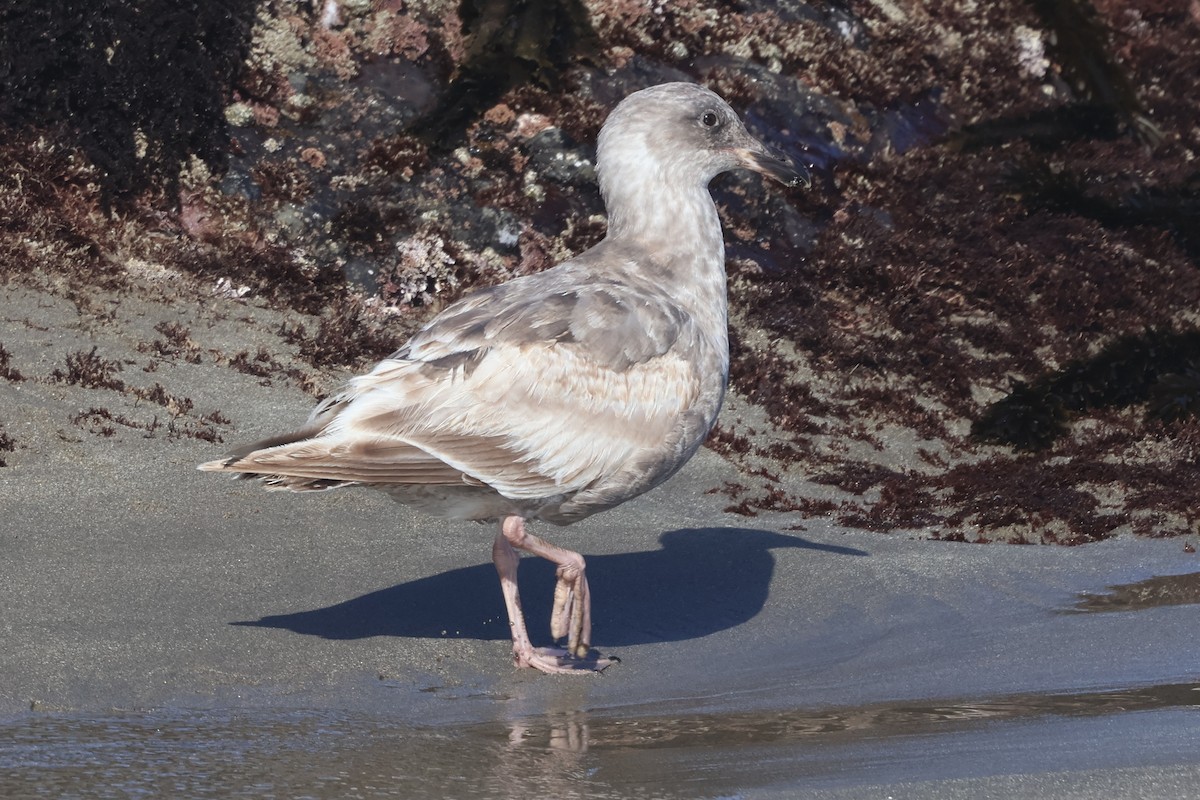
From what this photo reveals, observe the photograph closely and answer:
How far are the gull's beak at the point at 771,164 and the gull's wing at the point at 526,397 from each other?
1.44 meters

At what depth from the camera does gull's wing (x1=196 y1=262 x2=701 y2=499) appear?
6.45 meters

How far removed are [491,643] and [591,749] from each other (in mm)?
1761

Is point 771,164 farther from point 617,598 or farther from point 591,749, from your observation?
point 591,749

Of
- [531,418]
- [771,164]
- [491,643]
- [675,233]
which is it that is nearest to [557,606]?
[491,643]

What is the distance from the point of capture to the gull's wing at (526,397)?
254 inches

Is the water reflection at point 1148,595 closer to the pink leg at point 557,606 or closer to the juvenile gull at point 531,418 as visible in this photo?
the juvenile gull at point 531,418

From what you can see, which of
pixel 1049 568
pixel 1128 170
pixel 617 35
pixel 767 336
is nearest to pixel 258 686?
pixel 1049 568

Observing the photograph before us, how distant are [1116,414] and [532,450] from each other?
19.0 feet

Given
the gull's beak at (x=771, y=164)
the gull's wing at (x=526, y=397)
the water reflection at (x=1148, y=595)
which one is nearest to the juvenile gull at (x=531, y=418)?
the gull's wing at (x=526, y=397)

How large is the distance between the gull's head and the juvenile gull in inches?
31.2

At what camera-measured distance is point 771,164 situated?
8000 millimetres

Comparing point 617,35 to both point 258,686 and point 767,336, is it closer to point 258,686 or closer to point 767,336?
point 767,336

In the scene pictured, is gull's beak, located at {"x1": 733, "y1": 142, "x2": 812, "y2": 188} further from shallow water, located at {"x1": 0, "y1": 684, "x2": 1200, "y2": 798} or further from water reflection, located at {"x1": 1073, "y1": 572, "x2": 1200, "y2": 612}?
shallow water, located at {"x1": 0, "y1": 684, "x2": 1200, "y2": 798}

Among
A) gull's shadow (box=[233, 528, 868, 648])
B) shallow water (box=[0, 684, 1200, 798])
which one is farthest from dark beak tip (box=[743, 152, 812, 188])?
shallow water (box=[0, 684, 1200, 798])
